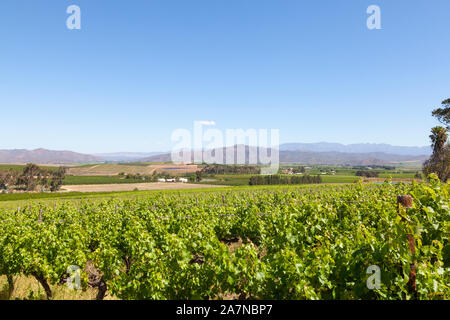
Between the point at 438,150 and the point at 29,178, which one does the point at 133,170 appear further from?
the point at 438,150

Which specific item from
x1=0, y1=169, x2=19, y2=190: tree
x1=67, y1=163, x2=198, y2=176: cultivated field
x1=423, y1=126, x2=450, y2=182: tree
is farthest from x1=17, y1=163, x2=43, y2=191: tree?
x1=423, y1=126, x2=450, y2=182: tree

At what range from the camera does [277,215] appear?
10.1 metres

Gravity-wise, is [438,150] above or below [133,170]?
above

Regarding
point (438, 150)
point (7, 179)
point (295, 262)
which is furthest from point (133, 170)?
→ point (295, 262)

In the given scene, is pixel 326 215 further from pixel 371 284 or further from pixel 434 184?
pixel 371 284

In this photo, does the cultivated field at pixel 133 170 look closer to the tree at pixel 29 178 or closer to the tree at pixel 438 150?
the tree at pixel 29 178

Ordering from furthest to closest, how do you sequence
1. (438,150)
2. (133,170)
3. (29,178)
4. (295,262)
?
(133,170), (29,178), (438,150), (295,262)

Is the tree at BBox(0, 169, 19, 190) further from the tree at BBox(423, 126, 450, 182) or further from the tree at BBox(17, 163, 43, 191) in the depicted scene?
the tree at BBox(423, 126, 450, 182)

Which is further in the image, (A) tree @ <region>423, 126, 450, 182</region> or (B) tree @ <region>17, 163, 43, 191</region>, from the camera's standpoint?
(B) tree @ <region>17, 163, 43, 191</region>

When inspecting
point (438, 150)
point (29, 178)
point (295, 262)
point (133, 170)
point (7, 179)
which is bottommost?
point (133, 170)

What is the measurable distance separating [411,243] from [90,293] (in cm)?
873

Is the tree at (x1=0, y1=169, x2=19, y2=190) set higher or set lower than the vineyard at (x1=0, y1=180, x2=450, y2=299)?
lower

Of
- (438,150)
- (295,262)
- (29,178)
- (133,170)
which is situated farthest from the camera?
(133,170)

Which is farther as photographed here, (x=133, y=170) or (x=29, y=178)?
(x=133, y=170)
